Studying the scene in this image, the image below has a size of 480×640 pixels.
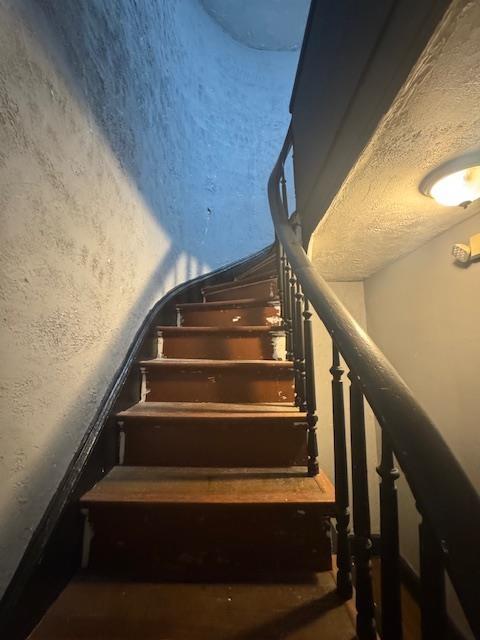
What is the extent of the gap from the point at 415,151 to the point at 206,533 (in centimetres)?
141

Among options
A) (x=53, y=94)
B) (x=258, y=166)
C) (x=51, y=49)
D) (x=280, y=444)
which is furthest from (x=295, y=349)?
(x=258, y=166)

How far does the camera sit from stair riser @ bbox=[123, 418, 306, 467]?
1249 millimetres

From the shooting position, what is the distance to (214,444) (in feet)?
4.13

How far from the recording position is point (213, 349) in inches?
70.8

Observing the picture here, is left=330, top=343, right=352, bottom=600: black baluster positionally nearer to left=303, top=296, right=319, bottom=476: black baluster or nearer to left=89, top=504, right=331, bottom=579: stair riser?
left=89, top=504, right=331, bottom=579: stair riser

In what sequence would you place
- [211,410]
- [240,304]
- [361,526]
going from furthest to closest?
[240,304] → [211,410] → [361,526]

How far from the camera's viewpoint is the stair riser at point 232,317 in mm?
2041

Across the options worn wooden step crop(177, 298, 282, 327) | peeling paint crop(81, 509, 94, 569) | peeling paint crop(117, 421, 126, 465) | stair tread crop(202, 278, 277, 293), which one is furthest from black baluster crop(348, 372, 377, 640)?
stair tread crop(202, 278, 277, 293)

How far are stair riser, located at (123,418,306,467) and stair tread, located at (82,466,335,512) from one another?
0.03 m

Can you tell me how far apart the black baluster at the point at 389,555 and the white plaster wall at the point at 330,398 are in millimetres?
1868

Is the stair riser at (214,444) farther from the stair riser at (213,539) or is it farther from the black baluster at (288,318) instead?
the black baluster at (288,318)

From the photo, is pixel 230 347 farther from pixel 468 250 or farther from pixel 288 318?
pixel 468 250

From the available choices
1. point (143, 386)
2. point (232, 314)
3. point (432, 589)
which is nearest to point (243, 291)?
point (232, 314)

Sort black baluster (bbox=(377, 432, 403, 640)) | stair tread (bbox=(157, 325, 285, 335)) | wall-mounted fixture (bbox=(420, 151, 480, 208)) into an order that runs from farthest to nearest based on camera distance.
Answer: stair tread (bbox=(157, 325, 285, 335)), wall-mounted fixture (bbox=(420, 151, 480, 208)), black baluster (bbox=(377, 432, 403, 640))
